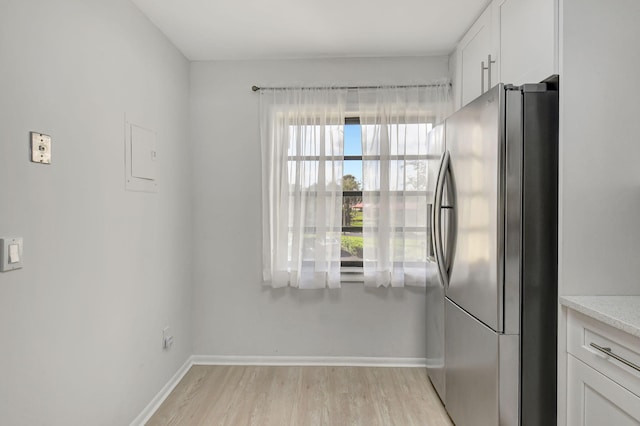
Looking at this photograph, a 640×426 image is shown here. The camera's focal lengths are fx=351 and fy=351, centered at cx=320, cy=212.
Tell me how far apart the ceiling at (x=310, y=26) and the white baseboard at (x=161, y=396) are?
2475 millimetres

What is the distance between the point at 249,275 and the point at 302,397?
A: 1027 millimetres

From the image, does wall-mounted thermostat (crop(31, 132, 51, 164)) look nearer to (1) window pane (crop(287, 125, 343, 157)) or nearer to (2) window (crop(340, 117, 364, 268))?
(1) window pane (crop(287, 125, 343, 157))

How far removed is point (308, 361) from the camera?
292 cm

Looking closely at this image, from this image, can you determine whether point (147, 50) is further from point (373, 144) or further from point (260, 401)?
A: point (260, 401)

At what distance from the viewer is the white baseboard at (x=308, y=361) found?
9.51 feet

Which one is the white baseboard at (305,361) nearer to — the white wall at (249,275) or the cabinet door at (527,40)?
the white wall at (249,275)

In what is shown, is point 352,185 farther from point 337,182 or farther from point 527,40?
point 527,40

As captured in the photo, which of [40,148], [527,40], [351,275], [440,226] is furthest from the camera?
[351,275]

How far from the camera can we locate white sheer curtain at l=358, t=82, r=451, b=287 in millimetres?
2791

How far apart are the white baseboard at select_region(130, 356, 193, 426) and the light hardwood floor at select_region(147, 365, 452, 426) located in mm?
32

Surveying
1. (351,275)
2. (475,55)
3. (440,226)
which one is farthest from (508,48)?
(351,275)

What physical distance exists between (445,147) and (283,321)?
1870mm

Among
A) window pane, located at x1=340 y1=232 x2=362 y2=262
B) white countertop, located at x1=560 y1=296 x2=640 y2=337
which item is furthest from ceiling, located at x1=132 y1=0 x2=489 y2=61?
white countertop, located at x1=560 y1=296 x2=640 y2=337

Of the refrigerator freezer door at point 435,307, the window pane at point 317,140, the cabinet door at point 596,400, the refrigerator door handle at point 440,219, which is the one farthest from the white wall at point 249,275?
the cabinet door at point 596,400
